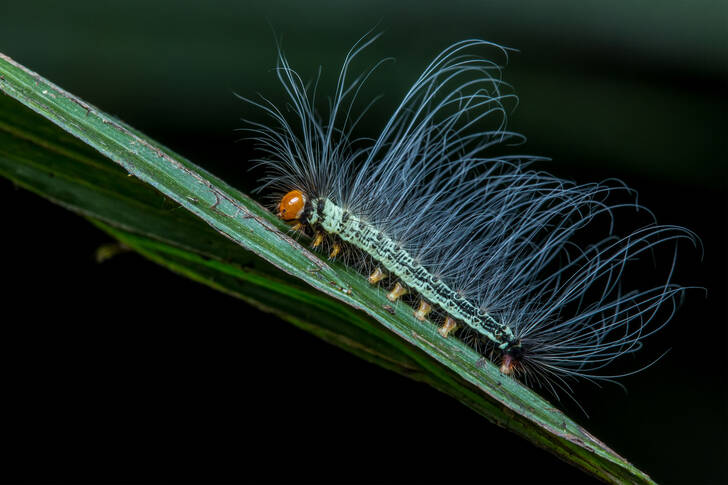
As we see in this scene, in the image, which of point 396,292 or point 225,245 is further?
point 396,292

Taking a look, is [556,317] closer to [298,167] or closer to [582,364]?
[582,364]

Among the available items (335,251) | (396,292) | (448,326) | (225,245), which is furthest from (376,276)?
(225,245)

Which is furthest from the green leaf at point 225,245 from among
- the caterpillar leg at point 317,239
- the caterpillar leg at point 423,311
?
the caterpillar leg at point 317,239

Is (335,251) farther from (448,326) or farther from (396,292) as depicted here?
(448,326)

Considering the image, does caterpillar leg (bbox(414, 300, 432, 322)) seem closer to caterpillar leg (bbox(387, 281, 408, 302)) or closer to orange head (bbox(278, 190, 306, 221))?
caterpillar leg (bbox(387, 281, 408, 302))

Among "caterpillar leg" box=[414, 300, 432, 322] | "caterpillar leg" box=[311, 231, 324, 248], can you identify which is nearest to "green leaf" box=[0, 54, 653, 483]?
"caterpillar leg" box=[414, 300, 432, 322]

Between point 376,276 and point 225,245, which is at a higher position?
point 376,276

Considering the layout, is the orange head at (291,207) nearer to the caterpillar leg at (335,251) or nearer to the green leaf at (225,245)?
the green leaf at (225,245)
